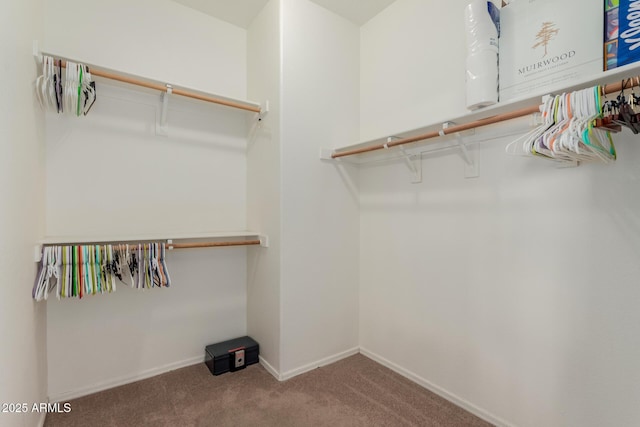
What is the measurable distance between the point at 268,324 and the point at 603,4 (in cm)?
256

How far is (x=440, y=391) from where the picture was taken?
195 cm

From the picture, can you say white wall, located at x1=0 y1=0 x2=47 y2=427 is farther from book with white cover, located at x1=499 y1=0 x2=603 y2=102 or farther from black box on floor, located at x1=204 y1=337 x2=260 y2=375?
book with white cover, located at x1=499 y1=0 x2=603 y2=102


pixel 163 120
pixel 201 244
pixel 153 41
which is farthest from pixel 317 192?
pixel 153 41

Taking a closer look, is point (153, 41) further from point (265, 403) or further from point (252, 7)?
point (265, 403)

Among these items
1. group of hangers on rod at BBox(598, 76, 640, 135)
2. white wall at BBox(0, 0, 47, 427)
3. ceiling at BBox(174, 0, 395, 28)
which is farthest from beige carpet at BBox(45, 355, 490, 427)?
ceiling at BBox(174, 0, 395, 28)

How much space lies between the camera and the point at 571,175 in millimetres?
1426

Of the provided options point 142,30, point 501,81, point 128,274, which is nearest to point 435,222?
point 501,81

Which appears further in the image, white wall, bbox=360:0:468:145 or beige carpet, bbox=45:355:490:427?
white wall, bbox=360:0:468:145

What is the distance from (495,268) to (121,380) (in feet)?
8.31

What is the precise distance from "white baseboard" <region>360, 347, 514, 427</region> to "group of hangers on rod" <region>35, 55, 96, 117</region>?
2693 mm

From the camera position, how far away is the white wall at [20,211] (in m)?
1.16

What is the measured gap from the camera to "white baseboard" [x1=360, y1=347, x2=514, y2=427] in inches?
66.4

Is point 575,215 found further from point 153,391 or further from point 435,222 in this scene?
point 153,391

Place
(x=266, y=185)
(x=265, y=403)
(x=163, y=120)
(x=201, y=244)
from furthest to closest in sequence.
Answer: (x=266, y=185), (x=163, y=120), (x=201, y=244), (x=265, y=403)
